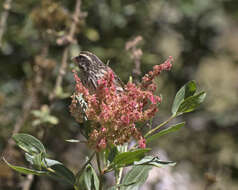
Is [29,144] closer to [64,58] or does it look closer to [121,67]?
[64,58]

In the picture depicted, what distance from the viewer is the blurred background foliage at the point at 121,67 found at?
9.43ft

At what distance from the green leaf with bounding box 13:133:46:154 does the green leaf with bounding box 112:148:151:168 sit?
0.94 ft

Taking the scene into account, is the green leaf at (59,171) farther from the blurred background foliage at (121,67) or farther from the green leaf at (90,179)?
the blurred background foliage at (121,67)

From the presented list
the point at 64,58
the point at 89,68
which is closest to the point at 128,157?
the point at 89,68

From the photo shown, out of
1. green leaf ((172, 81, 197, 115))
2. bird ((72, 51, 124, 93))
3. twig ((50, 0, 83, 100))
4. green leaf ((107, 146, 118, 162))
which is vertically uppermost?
twig ((50, 0, 83, 100))

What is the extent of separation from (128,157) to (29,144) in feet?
1.25

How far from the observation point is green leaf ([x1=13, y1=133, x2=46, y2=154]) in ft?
5.17

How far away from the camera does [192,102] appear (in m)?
1.61

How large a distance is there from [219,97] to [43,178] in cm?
219

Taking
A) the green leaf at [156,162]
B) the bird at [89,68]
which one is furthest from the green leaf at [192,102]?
the bird at [89,68]

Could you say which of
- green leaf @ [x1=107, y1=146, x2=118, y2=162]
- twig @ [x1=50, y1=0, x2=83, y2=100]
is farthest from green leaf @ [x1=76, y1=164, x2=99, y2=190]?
twig @ [x1=50, y1=0, x2=83, y2=100]

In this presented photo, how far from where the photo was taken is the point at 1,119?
10.7ft

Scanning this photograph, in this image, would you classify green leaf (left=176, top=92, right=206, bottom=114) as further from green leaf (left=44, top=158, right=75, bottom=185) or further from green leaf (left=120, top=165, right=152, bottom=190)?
green leaf (left=44, top=158, right=75, bottom=185)

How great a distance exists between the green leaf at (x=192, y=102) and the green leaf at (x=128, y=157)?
297mm
